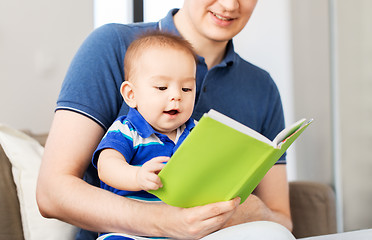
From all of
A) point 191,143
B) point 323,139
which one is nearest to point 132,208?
point 191,143

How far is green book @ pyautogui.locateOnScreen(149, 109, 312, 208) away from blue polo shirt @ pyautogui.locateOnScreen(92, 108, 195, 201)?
163 mm

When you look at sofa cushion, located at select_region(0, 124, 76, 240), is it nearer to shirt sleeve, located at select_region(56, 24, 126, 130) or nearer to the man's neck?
shirt sleeve, located at select_region(56, 24, 126, 130)

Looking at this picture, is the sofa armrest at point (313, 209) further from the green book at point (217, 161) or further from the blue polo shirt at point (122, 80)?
the green book at point (217, 161)

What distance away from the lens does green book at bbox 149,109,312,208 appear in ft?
2.51

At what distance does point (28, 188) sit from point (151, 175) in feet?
2.37

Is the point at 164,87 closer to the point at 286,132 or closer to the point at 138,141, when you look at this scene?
the point at 138,141

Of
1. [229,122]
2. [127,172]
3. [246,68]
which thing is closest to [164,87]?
[127,172]

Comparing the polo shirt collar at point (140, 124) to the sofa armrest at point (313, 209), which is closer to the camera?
the polo shirt collar at point (140, 124)

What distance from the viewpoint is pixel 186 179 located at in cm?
85

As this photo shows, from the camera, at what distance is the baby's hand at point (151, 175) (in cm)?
85

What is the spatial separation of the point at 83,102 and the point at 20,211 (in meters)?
0.48

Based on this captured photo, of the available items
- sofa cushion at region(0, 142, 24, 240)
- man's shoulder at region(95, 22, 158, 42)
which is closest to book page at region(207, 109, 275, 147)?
man's shoulder at region(95, 22, 158, 42)

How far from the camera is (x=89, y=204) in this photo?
3.54 ft

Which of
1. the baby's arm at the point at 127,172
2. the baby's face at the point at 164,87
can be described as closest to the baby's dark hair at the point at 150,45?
the baby's face at the point at 164,87
